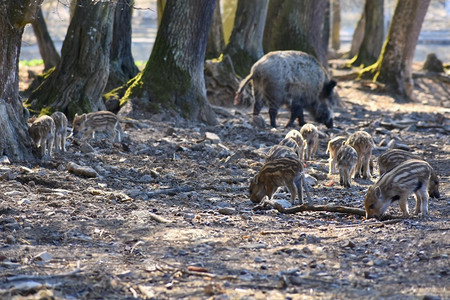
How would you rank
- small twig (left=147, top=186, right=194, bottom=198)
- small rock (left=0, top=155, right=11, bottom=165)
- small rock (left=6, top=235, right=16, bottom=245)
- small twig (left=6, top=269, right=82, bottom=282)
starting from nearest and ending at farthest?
small twig (left=6, top=269, right=82, bottom=282), small rock (left=6, top=235, right=16, bottom=245), small twig (left=147, top=186, right=194, bottom=198), small rock (left=0, top=155, right=11, bottom=165)

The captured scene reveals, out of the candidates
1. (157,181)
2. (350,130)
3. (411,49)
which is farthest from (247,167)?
(411,49)

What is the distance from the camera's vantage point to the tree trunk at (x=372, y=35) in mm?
29469

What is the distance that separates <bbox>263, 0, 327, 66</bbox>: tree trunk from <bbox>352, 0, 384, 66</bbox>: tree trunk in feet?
→ 22.2

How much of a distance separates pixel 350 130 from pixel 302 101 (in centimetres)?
134

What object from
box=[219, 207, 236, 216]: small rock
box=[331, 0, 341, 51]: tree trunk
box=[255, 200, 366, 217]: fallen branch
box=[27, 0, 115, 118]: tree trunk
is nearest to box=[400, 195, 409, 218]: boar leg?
box=[255, 200, 366, 217]: fallen branch

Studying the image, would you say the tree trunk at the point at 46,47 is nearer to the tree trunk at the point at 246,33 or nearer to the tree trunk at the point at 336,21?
the tree trunk at the point at 246,33

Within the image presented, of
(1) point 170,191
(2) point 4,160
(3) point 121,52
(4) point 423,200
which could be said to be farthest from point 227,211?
(3) point 121,52

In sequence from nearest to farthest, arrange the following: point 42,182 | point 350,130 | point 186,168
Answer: point 42,182 → point 186,168 → point 350,130

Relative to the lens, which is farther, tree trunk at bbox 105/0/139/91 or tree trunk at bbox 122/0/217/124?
tree trunk at bbox 105/0/139/91

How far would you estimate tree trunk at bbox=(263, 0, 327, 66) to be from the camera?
22516 mm

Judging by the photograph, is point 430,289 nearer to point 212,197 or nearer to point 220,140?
point 212,197

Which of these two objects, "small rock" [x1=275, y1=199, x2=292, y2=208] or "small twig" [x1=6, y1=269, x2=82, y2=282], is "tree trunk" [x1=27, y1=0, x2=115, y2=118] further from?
"small twig" [x1=6, y1=269, x2=82, y2=282]

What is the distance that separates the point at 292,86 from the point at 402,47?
7.41 meters

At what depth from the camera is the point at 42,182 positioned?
358 inches
